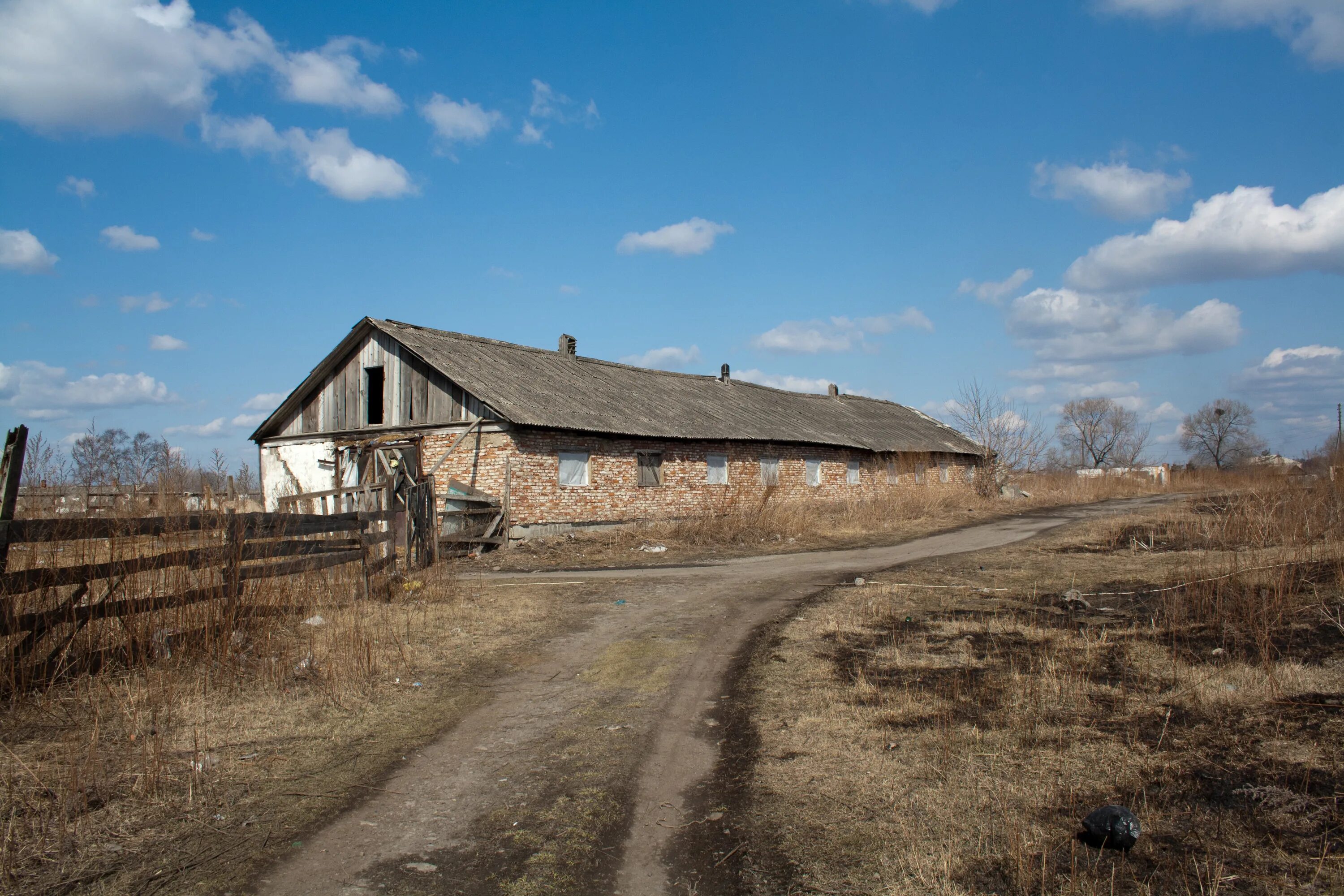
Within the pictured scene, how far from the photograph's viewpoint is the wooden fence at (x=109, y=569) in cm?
579

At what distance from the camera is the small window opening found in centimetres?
2256

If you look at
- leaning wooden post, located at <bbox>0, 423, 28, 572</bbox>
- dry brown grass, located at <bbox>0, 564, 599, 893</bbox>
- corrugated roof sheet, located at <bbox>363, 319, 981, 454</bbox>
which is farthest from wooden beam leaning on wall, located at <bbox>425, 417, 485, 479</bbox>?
leaning wooden post, located at <bbox>0, 423, 28, 572</bbox>

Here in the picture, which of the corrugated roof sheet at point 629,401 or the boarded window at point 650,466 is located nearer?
the corrugated roof sheet at point 629,401

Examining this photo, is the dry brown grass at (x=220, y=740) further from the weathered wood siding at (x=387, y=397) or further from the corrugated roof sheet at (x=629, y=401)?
the weathered wood siding at (x=387, y=397)

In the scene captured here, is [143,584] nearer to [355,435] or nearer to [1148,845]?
[1148,845]

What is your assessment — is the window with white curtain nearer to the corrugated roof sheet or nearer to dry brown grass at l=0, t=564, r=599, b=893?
the corrugated roof sheet

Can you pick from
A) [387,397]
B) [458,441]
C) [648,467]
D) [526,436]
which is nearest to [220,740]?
[526,436]

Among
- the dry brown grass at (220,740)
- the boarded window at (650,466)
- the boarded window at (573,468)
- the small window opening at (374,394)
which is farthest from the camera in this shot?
the boarded window at (650,466)

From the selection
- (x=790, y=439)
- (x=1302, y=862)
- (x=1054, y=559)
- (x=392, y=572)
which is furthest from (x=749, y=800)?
(x=790, y=439)

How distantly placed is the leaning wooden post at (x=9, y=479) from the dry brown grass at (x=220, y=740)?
3.53 ft

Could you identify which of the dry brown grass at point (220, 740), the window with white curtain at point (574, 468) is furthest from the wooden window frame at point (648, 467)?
the dry brown grass at point (220, 740)

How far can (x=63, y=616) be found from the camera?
6.02 meters

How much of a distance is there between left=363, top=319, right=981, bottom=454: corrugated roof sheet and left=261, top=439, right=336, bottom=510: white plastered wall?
457cm

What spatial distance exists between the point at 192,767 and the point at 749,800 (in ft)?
11.3
